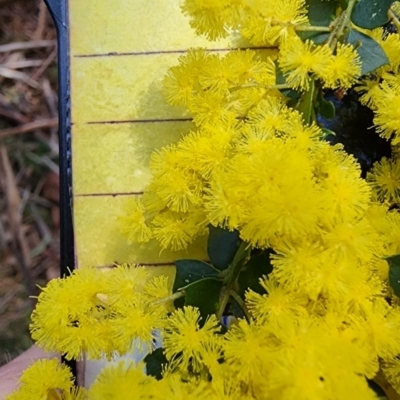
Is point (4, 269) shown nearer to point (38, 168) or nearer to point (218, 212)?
point (38, 168)

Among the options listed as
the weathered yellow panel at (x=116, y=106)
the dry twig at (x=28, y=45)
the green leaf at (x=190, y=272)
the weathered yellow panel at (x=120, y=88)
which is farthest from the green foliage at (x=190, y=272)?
the dry twig at (x=28, y=45)

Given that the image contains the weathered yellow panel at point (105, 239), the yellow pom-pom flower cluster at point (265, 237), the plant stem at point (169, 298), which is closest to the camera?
the yellow pom-pom flower cluster at point (265, 237)

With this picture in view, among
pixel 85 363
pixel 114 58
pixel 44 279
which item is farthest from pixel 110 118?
pixel 44 279

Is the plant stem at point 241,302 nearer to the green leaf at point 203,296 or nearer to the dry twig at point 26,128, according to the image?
the green leaf at point 203,296

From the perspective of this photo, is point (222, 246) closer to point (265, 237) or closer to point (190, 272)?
point (190, 272)

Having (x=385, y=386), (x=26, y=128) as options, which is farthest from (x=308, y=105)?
(x=26, y=128)
